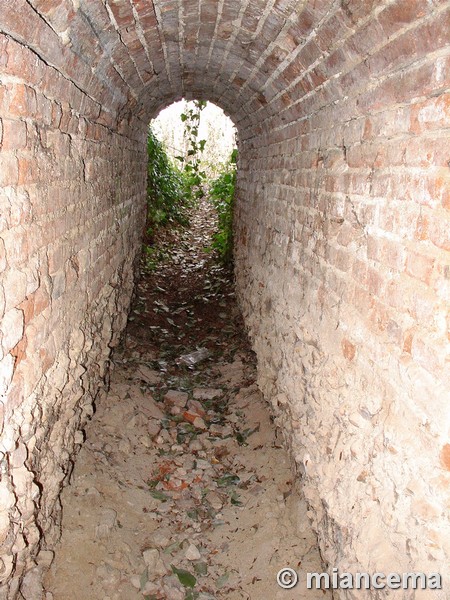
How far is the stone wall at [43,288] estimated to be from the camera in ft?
6.80

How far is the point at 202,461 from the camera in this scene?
4145 millimetres

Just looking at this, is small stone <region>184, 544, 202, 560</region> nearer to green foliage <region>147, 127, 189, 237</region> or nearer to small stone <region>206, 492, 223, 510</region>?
small stone <region>206, 492, 223, 510</region>

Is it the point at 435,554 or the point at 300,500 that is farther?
the point at 300,500

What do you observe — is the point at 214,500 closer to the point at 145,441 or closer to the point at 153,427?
the point at 145,441

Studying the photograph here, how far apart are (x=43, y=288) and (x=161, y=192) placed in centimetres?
871

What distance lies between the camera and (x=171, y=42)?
3.74 meters

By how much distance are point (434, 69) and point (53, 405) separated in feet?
8.23

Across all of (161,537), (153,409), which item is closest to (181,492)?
(161,537)

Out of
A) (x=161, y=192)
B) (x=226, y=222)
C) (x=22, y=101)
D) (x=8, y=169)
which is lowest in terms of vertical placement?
(x=226, y=222)

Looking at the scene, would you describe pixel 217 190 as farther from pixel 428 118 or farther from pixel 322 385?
pixel 428 118

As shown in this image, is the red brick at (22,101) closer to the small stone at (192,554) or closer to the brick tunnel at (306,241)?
the brick tunnel at (306,241)

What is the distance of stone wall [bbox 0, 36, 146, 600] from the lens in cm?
207

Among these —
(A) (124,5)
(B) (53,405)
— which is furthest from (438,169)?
(B) (53,405)

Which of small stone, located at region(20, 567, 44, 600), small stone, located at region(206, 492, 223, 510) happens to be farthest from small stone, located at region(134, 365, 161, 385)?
small stone, located at region(20, 567, 44, 600)
